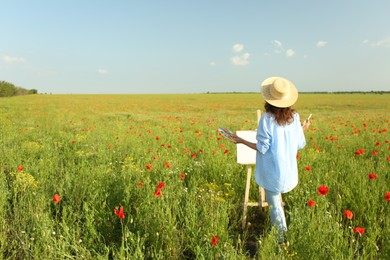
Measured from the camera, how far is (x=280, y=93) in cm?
302

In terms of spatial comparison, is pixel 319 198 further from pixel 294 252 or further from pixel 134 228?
pixel 134 228

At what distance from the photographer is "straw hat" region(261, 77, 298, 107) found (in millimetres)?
3016

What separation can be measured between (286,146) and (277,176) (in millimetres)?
337

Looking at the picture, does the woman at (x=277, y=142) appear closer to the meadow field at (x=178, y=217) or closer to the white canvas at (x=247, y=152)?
the meadow field at (x=178, y=217)

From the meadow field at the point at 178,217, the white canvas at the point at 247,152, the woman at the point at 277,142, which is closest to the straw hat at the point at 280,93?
the woman at the point at 277,142

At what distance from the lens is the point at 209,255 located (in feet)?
7.70

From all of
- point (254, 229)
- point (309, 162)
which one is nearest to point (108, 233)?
point (254, 229)

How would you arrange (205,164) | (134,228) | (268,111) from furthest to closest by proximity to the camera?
(205,164)
(268,111)
(134,228)

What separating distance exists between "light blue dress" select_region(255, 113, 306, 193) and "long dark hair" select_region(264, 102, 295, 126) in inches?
1.6

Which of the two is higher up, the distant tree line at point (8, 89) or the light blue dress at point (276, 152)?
the distant tree line at point (8, 89)

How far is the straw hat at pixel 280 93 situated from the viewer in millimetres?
3016

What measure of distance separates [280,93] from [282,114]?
0.23 meters

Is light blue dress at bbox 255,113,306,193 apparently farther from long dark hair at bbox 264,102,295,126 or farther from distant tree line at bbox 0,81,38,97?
distant tree line at bbox 0,81,38,97

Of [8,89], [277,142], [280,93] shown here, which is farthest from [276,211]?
[8,89]
